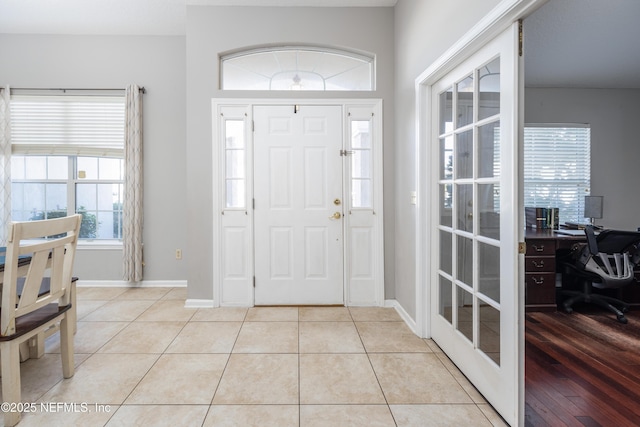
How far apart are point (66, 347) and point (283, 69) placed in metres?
2.90

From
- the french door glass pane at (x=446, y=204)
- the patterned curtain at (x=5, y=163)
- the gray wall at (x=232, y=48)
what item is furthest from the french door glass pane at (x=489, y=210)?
the patterned curtain at (x=5, y=163)

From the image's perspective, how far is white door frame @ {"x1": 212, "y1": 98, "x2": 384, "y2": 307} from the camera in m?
3.44

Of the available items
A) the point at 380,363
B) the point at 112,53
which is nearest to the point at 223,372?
the point at 380,363

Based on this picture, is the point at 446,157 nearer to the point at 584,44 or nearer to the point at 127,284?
the point at 584,44

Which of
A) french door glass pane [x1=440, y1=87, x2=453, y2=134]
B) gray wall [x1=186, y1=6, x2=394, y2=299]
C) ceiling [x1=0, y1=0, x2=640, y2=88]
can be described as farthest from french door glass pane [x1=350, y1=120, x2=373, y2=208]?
ceiling [x1=0, y1=0, x2=640, y2=88]

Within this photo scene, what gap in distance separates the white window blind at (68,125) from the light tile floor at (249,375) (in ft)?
6.63

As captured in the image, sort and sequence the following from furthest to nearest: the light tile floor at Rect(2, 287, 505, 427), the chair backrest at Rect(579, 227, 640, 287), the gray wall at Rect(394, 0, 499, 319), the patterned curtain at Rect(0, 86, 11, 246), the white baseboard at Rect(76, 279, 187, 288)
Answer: the white baseboard at Rect(76, 279, 187, 288) < the patterned curtain at Rect(0, 86, 11, 246) < the chair backrest at Rect(579, 227, 640, 287) < the gray wall at Rect(394, 0, 499, 319) < the light tile floor at Rect(2, 287, 505, 427)

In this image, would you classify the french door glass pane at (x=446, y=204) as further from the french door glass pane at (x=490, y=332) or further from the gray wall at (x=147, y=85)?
the gray wall at (x=147, y=85)

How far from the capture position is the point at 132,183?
3.99 meters

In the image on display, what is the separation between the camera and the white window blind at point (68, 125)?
4.04 metres

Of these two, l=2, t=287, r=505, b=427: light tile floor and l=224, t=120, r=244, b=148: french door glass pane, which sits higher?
l=224, t=120, r=244, b=148: french door glass pane

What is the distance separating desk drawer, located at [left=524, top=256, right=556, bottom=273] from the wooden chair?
380 centimetres

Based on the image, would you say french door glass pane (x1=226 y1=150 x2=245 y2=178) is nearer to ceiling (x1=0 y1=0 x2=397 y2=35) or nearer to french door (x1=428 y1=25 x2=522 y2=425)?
ceiling (x1=0 y1=0 x2=397 y2=35)

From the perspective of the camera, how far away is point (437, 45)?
238cm
